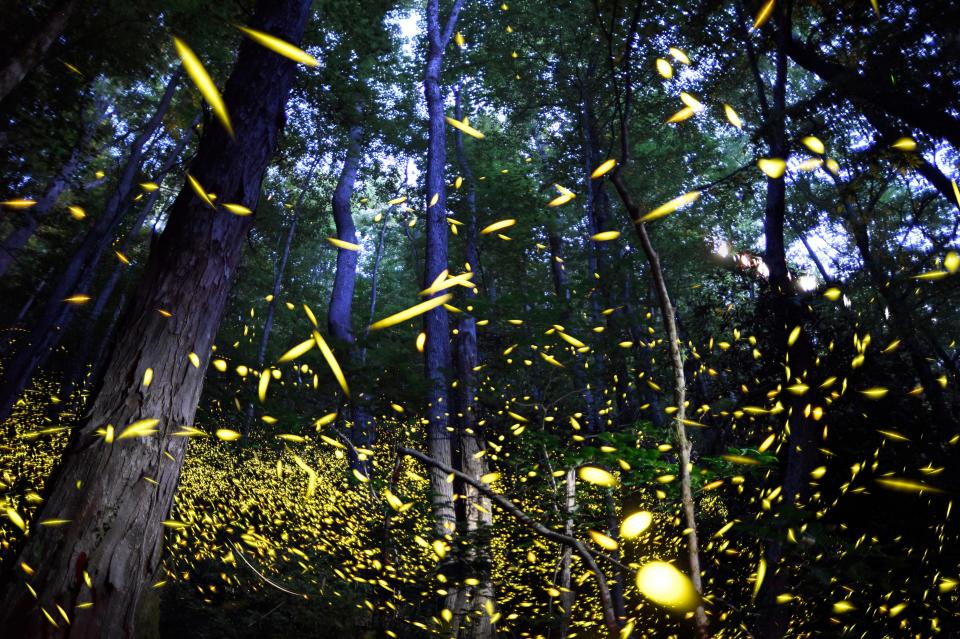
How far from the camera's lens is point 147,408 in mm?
2678

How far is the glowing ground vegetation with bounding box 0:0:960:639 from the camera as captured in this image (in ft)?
8.48

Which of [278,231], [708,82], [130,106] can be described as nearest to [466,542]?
[708,82]

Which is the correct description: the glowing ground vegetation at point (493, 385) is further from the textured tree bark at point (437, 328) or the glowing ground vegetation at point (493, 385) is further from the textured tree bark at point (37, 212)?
the textured tree bark at point (37, 212)

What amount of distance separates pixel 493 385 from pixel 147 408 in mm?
7908

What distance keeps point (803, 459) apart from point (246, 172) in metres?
6.67

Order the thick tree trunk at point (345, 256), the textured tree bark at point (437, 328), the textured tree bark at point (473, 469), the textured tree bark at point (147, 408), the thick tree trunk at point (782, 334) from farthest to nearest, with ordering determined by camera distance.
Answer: the thick tree trunk at point (345, 256)
the textured tree bark at point (437, 328)
the textured tree bark at point (473, 469)
the thick tree trunk at point (782, 334)
the textured tree bark at point (147, 408)

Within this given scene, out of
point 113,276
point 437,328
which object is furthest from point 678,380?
point 113,276

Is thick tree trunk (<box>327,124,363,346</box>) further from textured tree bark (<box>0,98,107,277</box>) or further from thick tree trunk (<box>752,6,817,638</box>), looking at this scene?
thick tree trunk (<box>752,6,817,638</box>)

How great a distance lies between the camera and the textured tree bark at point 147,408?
7.70ft

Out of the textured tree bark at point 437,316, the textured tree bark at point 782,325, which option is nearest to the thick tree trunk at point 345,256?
the textured tree bark at point 437,316

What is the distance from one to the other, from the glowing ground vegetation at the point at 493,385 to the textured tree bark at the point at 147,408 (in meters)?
0.02

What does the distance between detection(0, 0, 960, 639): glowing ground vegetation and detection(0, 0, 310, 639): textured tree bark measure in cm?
2

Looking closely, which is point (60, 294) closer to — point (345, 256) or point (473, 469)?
point (345, 256)

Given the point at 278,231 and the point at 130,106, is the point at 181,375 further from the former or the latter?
the point at 130,106
